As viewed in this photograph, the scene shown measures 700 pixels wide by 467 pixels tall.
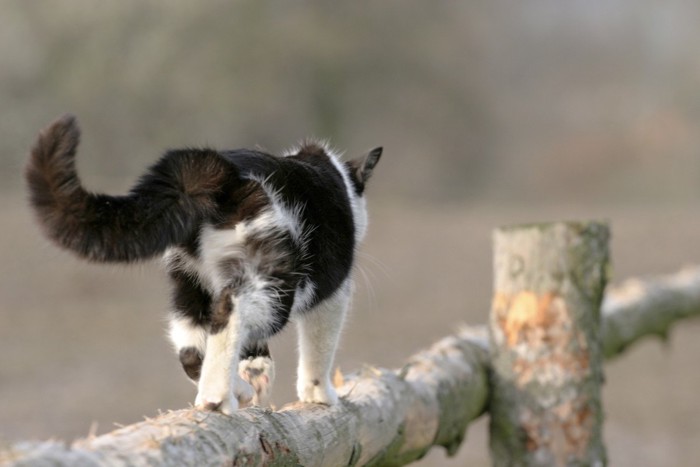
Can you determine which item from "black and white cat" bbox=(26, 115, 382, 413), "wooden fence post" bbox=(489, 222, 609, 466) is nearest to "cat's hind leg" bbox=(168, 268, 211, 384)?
"black and white cat" bbox=(26, 115, 382, 413)

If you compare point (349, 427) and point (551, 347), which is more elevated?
point (551, 347)

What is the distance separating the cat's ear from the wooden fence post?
0.88 m

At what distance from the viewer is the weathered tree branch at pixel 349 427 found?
186 centimetres

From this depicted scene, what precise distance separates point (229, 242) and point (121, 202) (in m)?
0.36

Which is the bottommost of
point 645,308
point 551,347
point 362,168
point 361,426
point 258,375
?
point 361,426

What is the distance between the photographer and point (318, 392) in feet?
9.68

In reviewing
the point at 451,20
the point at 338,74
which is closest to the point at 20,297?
the point at 338,74

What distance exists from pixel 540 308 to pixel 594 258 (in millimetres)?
317

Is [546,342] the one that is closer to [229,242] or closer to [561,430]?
[561,430]

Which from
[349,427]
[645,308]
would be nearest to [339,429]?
[349,427]

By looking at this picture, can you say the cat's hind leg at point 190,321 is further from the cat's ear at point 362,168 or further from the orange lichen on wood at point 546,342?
the orange lichen on wood at point 546,342

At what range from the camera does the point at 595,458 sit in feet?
12.8

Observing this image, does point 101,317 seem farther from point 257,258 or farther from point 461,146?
point 461,146

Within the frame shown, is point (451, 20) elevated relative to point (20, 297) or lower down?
elevated
